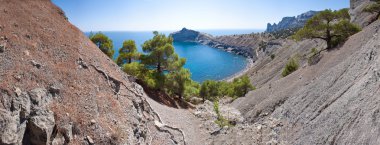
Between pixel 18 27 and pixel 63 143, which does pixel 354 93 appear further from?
pixel 18 27

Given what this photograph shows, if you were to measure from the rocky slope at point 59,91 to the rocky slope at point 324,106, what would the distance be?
30.2 ft

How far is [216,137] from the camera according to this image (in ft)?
92.5

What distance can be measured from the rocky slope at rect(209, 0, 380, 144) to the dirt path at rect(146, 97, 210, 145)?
1848mm

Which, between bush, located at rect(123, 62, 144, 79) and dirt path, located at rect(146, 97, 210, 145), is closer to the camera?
dirt path, located at rect(146, 97, 210, 145)

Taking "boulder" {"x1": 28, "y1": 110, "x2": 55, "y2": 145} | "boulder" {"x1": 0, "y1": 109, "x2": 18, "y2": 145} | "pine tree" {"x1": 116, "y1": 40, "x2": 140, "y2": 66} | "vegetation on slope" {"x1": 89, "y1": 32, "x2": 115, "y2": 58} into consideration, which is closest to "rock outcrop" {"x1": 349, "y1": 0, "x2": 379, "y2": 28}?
"pine tree" {"x1": 116, "y1": 40, "x2": 140, "y2": 66}

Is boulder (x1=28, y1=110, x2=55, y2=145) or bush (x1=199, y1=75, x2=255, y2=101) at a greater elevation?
boulder (x1=28, y1=110, x2=55, y2=145)

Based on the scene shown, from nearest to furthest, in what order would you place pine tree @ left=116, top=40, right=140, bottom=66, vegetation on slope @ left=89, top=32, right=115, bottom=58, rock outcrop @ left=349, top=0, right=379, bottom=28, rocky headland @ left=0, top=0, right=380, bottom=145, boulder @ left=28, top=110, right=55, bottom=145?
1. boulder @ left=28, top=110, right=55, bottom=145
2. rocky headland @ left=0, top=0, right=380, bottom=145
3. vegetation on slope @ left=89, top=32, right=115, bottom=58
4. pine tree @ left=116, top=40, right=140, bottom=66
5. rock outcrop @ left=349, top=0, right=379, bottom=28

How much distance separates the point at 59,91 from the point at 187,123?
49.9 ft

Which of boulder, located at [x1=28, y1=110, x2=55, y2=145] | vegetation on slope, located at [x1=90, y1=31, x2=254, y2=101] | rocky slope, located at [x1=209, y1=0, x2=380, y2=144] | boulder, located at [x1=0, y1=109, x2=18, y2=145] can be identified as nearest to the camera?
boulder, located at [x1=0, y1=109, x2=18, y2=145]

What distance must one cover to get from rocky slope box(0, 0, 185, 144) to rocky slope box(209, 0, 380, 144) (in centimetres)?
919

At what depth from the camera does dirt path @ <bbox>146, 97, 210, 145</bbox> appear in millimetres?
27494

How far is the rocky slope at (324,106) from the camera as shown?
18.2 m

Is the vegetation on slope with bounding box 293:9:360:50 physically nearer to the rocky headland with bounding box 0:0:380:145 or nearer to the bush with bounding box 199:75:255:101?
A: the rocky headland with bounding box 0:0:380:145

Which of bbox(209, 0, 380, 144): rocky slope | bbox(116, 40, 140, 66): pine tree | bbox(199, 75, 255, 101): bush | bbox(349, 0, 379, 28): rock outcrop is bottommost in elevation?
bbox(199, 75, 255, 101): bush
